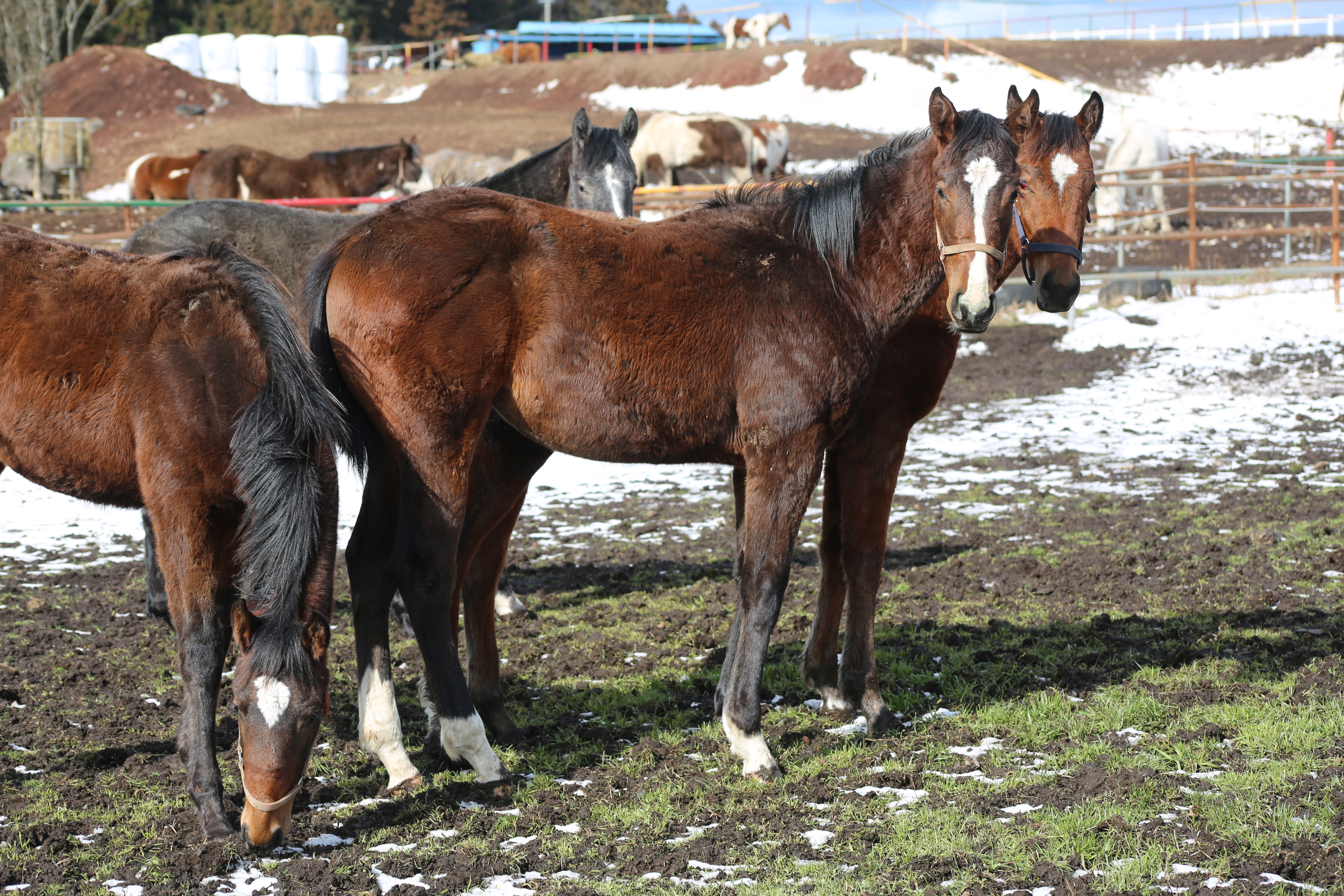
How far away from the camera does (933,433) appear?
10.4 metres

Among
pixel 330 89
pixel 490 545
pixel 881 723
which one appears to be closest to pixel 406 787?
pixel 490 545

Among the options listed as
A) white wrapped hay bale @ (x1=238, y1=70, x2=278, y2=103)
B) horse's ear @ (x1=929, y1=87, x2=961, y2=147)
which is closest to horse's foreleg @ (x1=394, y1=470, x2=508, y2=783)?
horse's ear @ (x1=929, y1=87, x2=961, y2=147)

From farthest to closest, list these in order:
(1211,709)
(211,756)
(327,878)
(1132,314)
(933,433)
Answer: (1132,314) < (933,433) < (1211,709) < (211,756) < (327,878)

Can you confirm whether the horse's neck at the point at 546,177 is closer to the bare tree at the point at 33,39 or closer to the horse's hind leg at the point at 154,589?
the horse's hind leg at the point at 154,589

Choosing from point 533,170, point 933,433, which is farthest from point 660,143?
point 533,170

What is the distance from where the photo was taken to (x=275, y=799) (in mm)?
3070

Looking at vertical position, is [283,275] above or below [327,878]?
above

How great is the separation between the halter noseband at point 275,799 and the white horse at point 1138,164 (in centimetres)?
2067

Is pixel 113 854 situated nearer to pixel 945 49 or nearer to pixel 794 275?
pixel 794 275

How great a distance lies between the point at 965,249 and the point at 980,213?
13cm

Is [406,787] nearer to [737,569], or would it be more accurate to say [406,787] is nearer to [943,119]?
[737,569]

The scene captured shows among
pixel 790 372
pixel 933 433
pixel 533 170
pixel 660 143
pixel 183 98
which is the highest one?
pixel 183 98

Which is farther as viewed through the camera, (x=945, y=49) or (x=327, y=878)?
(x=945, y=49)

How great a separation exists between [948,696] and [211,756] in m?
2.81
